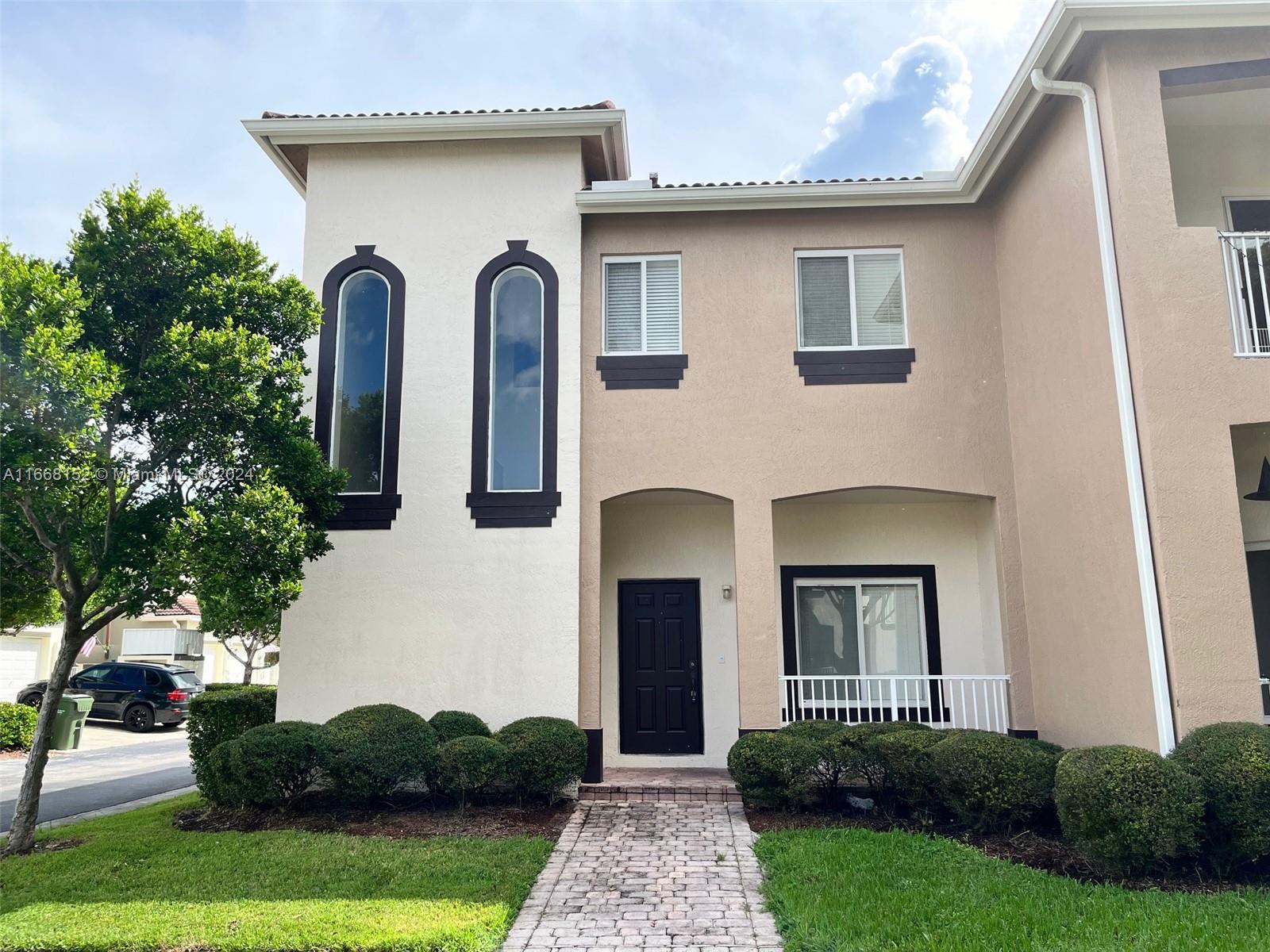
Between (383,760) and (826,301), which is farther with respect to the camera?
(826,301)

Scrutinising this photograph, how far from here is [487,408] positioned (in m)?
11.0

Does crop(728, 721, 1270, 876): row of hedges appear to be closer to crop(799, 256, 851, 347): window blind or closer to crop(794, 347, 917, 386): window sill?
crop(794, 347, 917, 386): window sill

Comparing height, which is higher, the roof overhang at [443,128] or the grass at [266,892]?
the roof overhang at [443,128]

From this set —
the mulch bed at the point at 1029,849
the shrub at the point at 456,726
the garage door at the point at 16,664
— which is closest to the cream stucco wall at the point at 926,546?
the mulch bed at the point at 1029,849

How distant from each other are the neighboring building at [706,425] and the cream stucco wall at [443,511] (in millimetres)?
33

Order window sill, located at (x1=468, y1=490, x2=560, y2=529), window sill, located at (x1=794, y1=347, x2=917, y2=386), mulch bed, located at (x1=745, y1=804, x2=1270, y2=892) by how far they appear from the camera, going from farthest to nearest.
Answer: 1. window sill, located at (x1=794, y1=347, x2=917, y2=386)
2. window sill, located at (x1=468, y1=490, x2=560, y2=529)
3. mulch bed, located at (x1=745, y1=804, x2=1270, y2=892)

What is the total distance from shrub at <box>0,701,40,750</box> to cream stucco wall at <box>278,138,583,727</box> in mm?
10522

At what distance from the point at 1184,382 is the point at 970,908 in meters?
5.01

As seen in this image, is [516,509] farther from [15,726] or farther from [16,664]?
[16,664]

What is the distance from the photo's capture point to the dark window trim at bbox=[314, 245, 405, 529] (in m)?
10.8

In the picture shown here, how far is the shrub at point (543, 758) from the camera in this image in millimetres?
9047

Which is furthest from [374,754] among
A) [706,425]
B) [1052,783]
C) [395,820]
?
[1052,783]

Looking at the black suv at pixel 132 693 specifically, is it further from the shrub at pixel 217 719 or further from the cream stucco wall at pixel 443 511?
the cream stucco wall at pixel 443 511

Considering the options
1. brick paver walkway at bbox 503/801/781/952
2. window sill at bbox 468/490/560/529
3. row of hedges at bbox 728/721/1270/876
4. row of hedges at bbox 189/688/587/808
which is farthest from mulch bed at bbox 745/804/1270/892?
window sill at bbox 468/490/560/529
